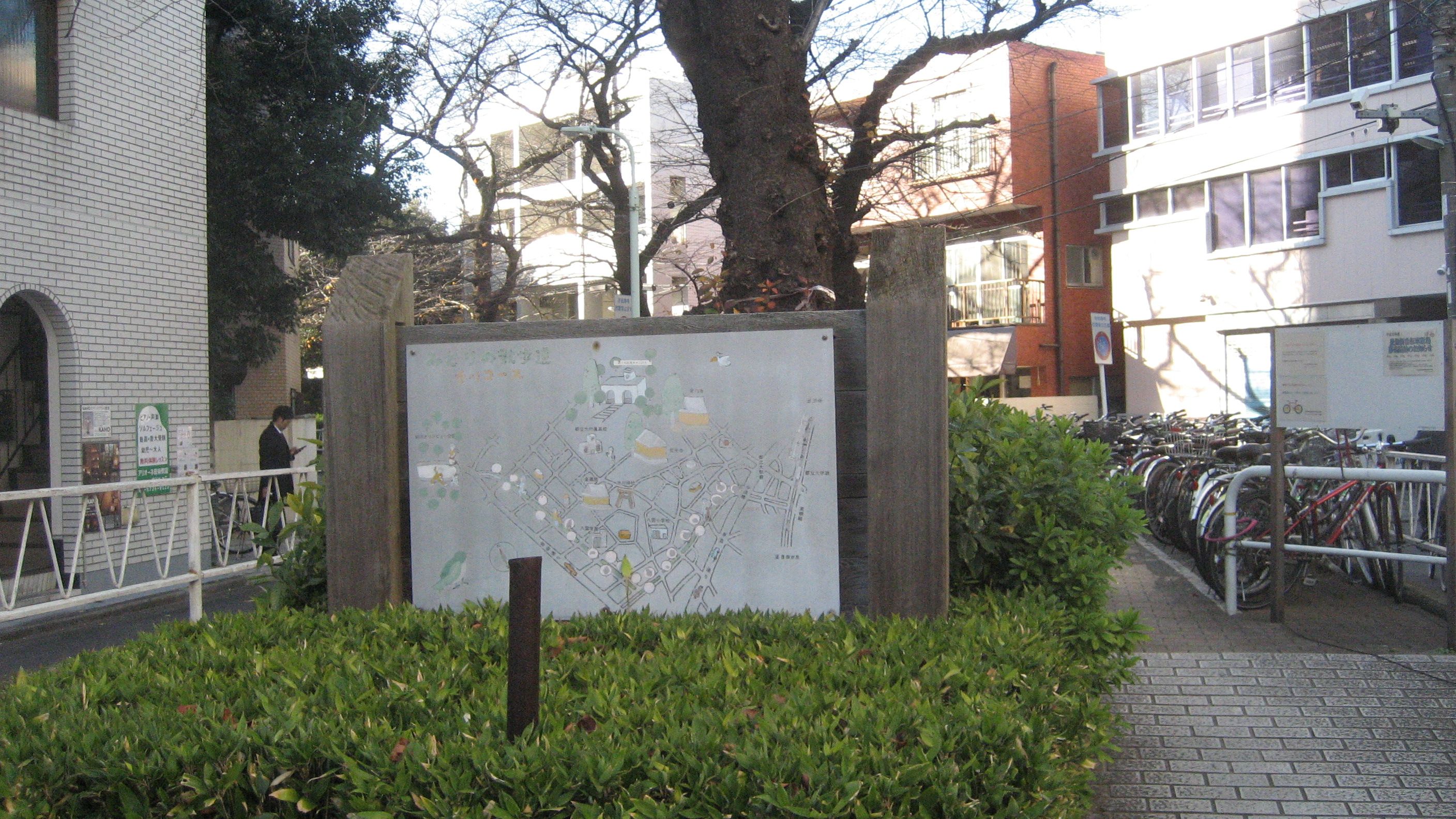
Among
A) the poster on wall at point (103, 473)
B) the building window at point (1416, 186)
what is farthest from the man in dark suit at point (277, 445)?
the building window at point (1416, 186)

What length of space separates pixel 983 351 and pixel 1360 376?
22.3 meters

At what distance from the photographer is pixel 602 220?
28594 millimetres

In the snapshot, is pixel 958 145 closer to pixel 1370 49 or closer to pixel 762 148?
pixel 1370 49

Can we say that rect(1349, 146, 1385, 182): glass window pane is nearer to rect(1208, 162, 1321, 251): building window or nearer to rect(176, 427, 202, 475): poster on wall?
rect(1208, 162, 1321, 251): building window

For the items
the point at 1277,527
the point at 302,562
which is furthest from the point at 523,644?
the point at 1277,527

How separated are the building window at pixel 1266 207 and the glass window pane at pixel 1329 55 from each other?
1603 millimetres

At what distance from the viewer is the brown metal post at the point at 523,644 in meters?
2.64

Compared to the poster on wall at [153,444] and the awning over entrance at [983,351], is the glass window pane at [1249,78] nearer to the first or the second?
the awning over entrance at [983,351]

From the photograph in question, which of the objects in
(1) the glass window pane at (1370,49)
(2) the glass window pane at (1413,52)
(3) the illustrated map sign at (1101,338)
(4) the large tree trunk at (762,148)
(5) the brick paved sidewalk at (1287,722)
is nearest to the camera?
(5) the brick paved sidewalk at (1287,722)

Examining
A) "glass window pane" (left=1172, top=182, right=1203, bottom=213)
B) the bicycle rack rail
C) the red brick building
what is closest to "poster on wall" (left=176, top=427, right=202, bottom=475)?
the bicycle rack rail

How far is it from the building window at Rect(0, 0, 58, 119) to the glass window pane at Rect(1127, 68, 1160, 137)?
77.4 feet

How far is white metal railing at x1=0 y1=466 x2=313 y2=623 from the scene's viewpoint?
28.5ft

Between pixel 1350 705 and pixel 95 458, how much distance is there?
11.5 meters

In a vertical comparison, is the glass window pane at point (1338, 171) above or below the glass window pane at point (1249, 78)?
below
